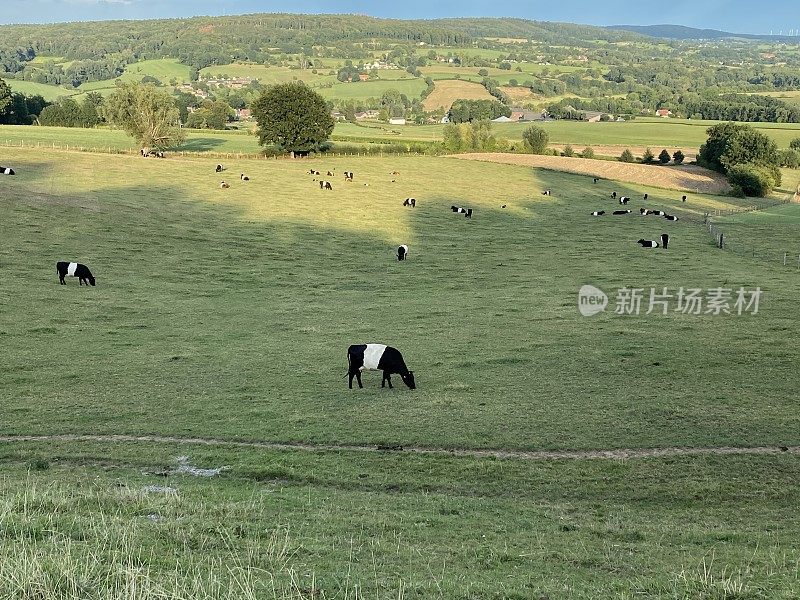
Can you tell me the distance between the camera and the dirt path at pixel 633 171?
8969 centimetres

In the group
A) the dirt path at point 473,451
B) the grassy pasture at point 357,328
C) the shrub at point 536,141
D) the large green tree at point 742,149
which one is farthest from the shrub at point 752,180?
the dirt path at point 473,451

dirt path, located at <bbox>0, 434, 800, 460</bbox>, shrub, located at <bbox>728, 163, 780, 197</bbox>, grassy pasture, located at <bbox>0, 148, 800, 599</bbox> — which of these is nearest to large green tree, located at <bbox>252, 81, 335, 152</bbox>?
shrub, located at <bbox>728, 163, 780, 197</bbox>

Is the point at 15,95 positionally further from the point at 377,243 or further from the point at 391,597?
the point at 391,597

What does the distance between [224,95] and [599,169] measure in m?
123

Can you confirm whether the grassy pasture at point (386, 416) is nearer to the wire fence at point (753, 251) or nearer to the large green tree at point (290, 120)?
the wire fence at point (753, 251)

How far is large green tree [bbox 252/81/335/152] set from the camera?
3745 inches

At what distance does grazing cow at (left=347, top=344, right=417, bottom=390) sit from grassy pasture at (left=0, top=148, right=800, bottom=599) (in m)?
0.55

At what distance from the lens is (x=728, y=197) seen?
84.2 m

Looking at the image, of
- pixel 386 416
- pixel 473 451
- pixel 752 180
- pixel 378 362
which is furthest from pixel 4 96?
pixel 473 451

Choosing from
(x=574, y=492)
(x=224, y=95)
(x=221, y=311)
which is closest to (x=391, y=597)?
(x=574, y=492)

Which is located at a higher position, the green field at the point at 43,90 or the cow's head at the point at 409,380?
the green field at the point at 43,90

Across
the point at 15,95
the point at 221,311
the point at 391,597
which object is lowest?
the point at 221,311

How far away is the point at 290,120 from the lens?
312 feet

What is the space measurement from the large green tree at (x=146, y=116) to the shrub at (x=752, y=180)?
65.8 m
